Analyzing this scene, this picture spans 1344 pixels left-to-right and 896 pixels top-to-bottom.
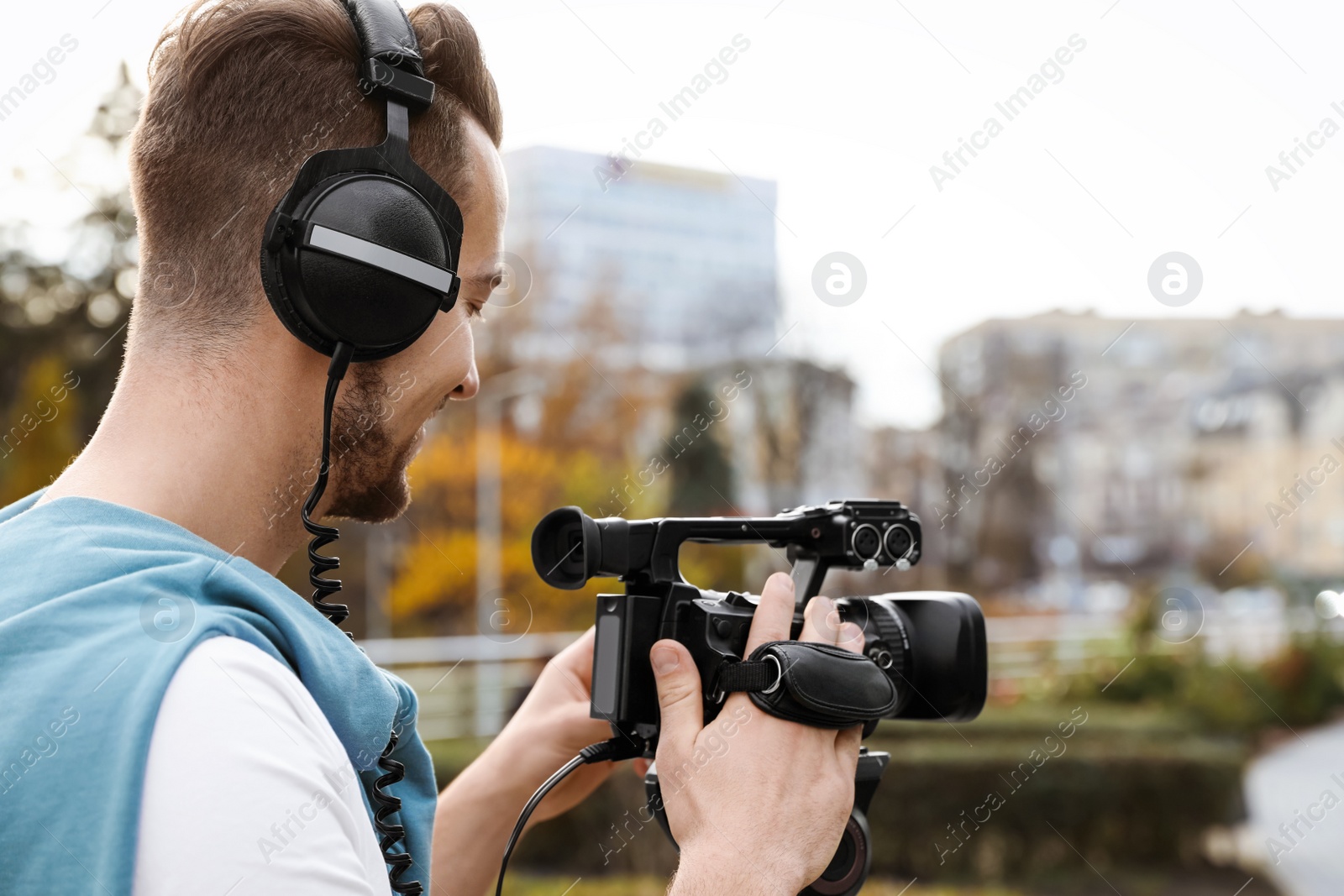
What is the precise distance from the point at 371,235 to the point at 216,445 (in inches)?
10.4

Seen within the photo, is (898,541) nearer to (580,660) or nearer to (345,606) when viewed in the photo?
(580,660)

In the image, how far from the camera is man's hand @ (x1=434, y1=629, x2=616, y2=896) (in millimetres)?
1481

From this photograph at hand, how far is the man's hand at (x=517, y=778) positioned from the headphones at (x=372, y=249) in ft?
1.27

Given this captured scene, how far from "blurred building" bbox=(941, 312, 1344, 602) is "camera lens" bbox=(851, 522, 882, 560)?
15.8 meters

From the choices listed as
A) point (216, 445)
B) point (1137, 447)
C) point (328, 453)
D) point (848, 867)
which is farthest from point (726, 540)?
point (1137, 447)

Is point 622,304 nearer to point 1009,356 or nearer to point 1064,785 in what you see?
point 1009,356

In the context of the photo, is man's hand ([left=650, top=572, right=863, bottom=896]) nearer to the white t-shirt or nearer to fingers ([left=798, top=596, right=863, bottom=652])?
fingers ([left=798, top=596, right=863, bottom=652])

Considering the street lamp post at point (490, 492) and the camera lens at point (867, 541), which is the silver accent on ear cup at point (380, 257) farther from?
the street lamp post at point (490, 492)

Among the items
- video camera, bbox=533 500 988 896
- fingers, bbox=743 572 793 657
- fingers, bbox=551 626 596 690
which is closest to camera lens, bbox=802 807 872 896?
video camera, bbox=533 500 988 896

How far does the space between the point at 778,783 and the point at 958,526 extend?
2188 cm

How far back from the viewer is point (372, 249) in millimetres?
1046

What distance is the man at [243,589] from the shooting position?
28.4 inches

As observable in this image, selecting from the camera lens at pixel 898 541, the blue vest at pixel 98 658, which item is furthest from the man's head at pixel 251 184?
the camera lens at pixel 898 541

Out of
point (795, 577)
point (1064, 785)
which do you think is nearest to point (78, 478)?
point (795, 577)
